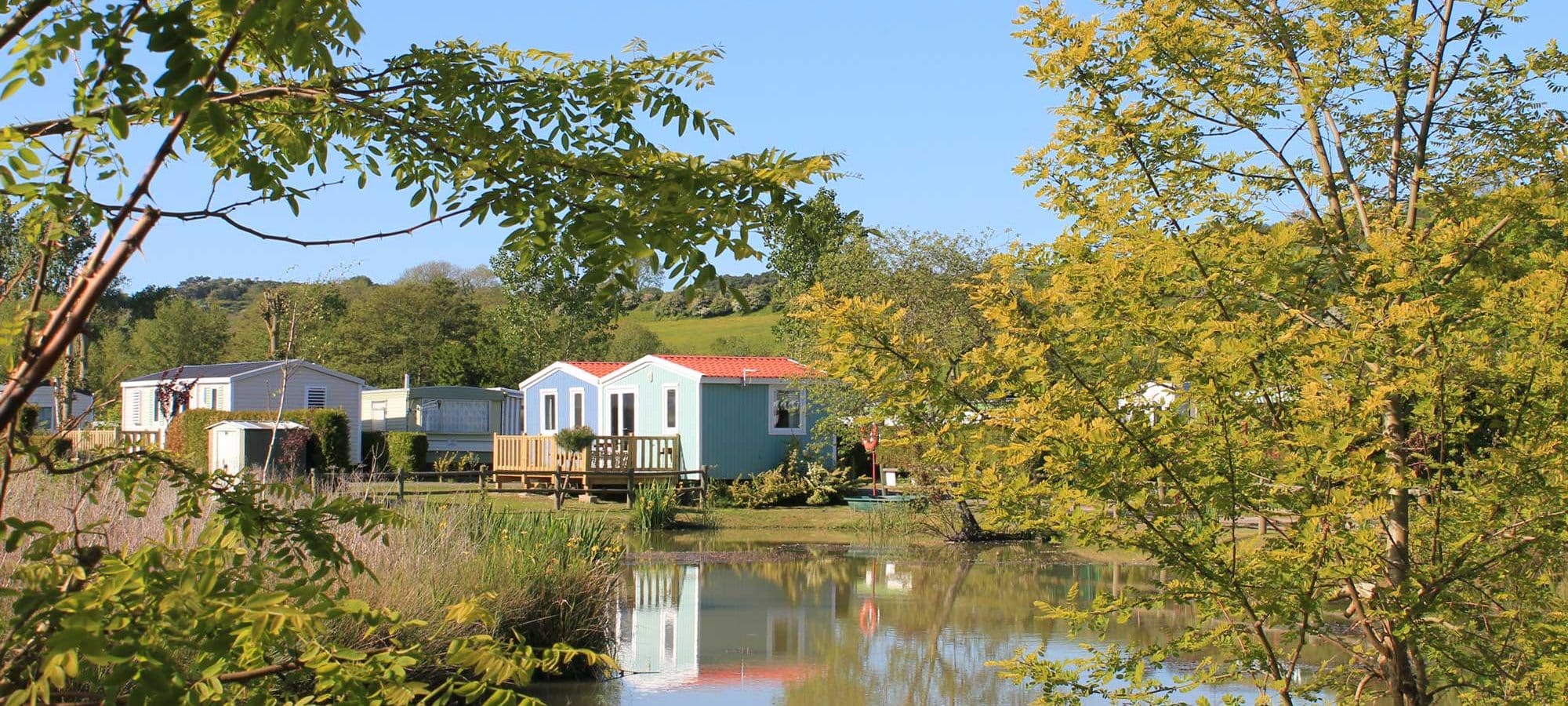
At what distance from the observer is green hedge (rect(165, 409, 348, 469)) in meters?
31.1

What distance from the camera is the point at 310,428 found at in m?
30.9

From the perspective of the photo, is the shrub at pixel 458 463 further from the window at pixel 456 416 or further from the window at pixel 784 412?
the window at pixel 784 412

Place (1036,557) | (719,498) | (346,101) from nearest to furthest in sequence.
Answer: (346,101)
(1036,557)
(719,498)

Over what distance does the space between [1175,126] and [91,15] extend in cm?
509

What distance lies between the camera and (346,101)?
7.71 ft

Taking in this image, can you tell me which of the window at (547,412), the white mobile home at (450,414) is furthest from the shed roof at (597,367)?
the white mobile home at (450,414)

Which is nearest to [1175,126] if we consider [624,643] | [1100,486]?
[1100,486]

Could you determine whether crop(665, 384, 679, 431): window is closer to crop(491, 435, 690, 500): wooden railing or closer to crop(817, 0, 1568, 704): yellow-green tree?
crop(491, 435, 690, 500): wooden railing

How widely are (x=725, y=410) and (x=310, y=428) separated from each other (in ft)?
31.2

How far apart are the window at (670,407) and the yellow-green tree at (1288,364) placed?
948 inches

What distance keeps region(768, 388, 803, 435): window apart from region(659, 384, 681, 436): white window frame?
2.01 meters

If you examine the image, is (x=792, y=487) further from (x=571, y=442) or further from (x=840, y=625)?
(x=840, y=625)

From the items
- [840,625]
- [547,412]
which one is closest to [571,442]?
[547,412]

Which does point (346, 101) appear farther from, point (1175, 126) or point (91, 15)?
point (1175, 126)
